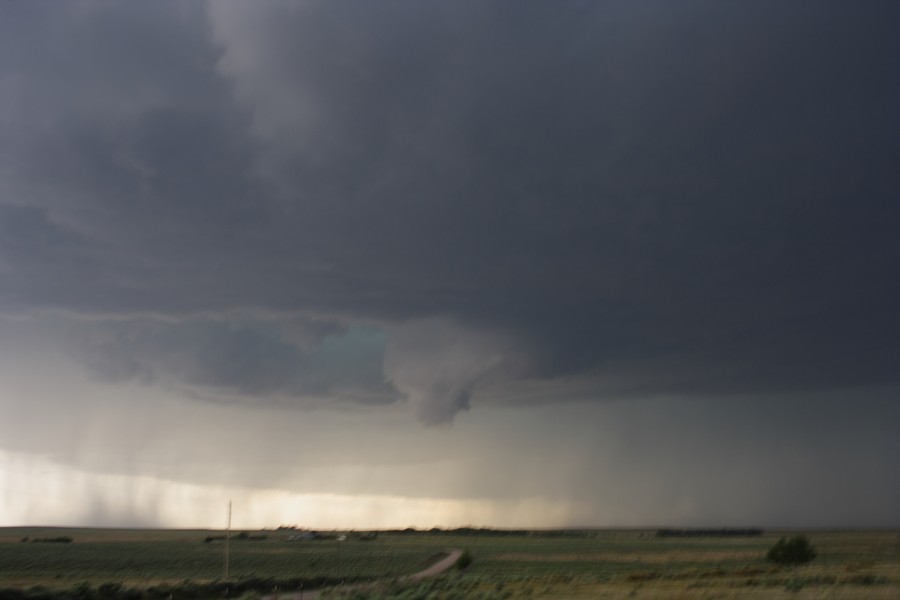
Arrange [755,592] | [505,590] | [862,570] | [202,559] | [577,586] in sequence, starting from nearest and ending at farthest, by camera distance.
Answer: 1. [755,592]
2. [505,590]
3. [577,586]
4. [862,570]
5. [202,559]

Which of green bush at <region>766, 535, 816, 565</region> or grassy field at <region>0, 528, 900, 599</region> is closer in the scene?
grassy field at <region>0, 528, 900, 599</region>

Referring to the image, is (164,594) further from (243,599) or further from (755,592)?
(755,592)

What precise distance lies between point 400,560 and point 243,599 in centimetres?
6129

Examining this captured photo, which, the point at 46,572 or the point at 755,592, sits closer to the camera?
the point at 755,592

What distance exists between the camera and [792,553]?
71.6m

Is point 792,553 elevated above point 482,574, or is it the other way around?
point 482,574

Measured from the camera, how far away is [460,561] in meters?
91.3

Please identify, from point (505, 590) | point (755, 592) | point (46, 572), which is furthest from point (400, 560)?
point (755, 592)

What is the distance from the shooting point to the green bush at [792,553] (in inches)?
2798

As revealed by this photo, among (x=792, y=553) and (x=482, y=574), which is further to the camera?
(x=482, y=574)

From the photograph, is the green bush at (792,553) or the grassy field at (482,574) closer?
the grassy field at (482,574)

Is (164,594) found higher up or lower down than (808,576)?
higher up

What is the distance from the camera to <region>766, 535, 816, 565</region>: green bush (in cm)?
7106

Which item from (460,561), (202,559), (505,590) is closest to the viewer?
(505,590)
